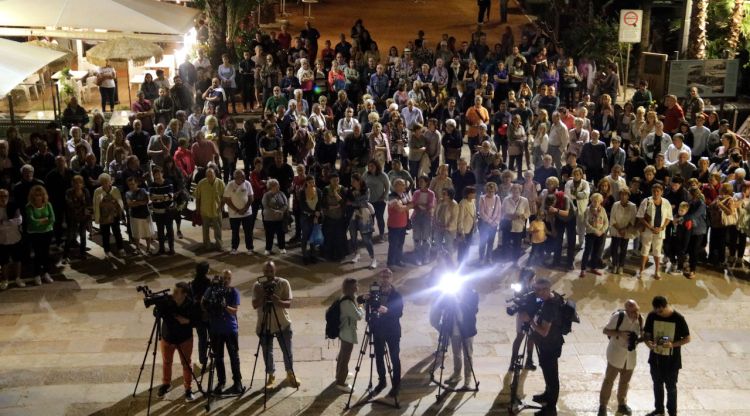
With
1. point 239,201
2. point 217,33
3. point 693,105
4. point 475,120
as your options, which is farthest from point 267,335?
point 217,33

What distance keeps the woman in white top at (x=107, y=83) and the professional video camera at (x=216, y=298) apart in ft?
42.2

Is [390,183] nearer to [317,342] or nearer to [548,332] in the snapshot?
[317,342]

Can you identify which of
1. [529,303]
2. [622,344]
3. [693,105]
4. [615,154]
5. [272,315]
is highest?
[693,105]

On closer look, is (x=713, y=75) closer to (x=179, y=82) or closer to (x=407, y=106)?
(x=407, y=106)

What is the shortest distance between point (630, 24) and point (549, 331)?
45.0 feet

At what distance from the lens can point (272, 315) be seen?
32.7 feet

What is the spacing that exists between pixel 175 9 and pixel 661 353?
48.3 feet

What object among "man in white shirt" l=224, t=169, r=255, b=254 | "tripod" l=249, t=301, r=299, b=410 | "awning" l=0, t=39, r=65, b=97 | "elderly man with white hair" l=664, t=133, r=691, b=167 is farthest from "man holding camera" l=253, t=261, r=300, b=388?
"elderly man with white hair" l=664, t=133, r=691, b=167

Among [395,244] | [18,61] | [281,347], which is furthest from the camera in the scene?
[18,61]

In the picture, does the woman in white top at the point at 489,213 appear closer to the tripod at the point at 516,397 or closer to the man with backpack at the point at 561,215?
the man with backpack at the point at 561,215

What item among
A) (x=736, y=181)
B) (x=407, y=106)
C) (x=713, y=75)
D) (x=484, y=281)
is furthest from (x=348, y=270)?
(x=713, y=75)

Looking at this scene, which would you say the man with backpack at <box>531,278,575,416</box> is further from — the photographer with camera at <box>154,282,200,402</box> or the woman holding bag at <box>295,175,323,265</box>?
the woman holding bag at <box>295,175,323,265</box>

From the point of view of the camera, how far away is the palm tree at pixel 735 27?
Answer: 22.6m

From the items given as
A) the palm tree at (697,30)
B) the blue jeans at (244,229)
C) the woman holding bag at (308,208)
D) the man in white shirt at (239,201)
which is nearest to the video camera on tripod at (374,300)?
the woman holding bag at (308,208)
